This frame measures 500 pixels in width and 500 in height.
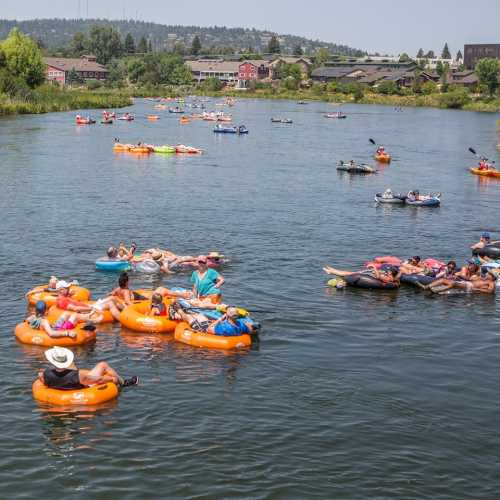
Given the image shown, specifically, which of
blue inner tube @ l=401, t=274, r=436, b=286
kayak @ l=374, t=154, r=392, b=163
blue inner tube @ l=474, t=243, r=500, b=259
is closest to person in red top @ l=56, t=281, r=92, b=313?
blue inner tube @ l=401, t=274, r=436, b=286

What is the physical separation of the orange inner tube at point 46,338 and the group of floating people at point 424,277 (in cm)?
1083

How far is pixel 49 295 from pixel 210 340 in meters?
6.02

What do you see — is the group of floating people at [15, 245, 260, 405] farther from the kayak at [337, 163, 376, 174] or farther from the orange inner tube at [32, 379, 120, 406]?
the kayak at [337, 163, 376, 174]

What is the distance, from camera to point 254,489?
1627 centimetres

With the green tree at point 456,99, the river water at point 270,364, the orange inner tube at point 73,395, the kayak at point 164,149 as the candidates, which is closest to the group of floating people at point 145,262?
the river water at point 270,364

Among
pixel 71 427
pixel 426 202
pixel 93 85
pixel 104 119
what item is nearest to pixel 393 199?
pixel 426 202

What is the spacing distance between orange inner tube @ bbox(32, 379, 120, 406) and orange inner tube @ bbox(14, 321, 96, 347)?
350 cm

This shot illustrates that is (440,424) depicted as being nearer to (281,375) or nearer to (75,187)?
(281,375)

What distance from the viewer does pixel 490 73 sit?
17638cm

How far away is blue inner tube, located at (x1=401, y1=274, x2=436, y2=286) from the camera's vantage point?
30578 mm

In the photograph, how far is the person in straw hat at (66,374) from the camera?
63.2ft

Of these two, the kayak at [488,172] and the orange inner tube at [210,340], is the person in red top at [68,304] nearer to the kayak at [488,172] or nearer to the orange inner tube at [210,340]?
the orange inner tube at [210,340]

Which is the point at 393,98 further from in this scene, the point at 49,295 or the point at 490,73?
the point at 49,295

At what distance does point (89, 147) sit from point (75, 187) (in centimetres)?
2311
